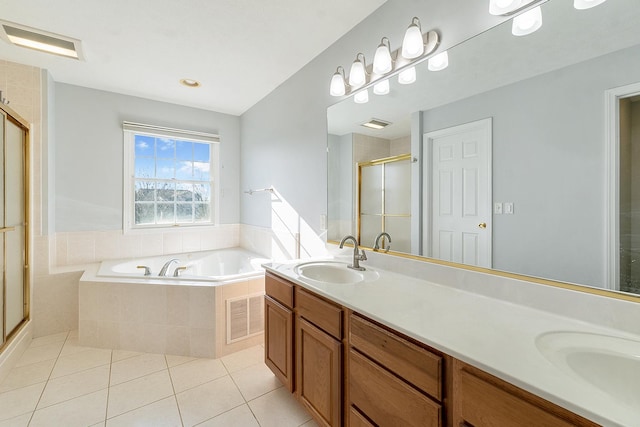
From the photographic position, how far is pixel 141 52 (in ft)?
7.48

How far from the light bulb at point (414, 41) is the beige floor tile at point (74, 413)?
8.72 ft

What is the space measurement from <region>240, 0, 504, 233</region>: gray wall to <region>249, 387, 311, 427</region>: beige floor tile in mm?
1235

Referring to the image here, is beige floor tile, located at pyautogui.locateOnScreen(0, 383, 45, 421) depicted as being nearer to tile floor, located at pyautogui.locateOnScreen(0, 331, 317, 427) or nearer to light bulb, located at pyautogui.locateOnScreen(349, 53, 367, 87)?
tile floor, located at pyautogui.locateOnScreen(0, 331, 317, 427)

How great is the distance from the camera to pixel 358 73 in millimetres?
1859

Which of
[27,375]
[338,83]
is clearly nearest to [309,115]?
[338,83]

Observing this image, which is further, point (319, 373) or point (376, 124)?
point (376, 124)

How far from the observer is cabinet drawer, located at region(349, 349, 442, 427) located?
0.89 metres

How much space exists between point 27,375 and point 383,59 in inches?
126

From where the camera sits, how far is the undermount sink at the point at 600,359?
0.74 meters

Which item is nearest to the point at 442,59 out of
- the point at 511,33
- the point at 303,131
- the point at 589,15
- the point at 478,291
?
the point at 511,33

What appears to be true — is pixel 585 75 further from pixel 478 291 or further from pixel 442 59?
pixel 478 291

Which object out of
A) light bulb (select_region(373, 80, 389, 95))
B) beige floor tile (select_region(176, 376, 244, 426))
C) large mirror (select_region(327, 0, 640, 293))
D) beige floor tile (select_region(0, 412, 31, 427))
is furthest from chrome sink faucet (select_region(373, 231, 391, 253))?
beige floor tile (select_region(0, 412, 31, 427))

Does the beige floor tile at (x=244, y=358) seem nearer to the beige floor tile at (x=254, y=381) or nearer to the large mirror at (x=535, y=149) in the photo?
the beige floor tile at (x=254, y=381)

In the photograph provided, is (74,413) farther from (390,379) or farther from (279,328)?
(390,379)
